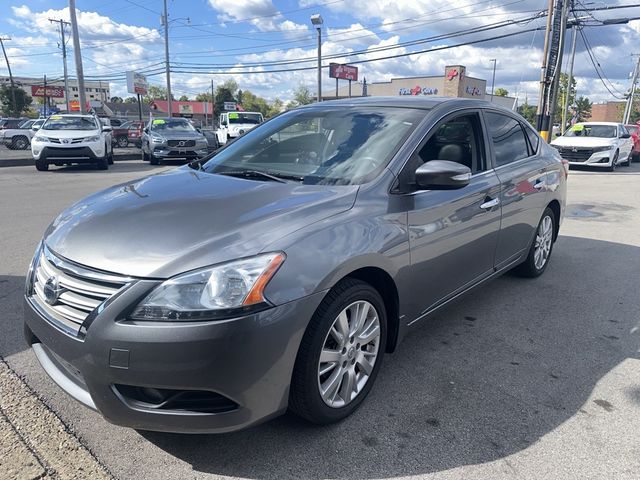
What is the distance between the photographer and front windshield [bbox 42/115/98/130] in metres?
14.3

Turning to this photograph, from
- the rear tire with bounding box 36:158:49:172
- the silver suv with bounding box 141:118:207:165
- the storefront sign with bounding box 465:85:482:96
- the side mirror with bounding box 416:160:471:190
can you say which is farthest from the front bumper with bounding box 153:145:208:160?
the storefront sign with bounding box 465:85:482:96

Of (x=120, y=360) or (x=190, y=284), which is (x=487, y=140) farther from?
(x=120, y=360)

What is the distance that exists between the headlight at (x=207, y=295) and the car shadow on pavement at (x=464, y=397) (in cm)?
80

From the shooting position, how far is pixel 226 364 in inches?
79.3

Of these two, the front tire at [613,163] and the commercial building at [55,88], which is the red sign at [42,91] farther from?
the front tire at [613,163]

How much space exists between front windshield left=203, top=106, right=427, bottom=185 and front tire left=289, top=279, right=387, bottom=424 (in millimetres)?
739

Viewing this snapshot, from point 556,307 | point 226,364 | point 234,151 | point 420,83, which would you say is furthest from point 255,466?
point 420,83

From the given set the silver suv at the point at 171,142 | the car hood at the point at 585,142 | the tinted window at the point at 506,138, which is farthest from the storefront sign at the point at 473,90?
the tinted window at the point at 506,138

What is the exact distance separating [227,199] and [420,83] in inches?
2747

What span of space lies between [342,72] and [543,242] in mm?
47098

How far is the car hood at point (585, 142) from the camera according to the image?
16.3 m

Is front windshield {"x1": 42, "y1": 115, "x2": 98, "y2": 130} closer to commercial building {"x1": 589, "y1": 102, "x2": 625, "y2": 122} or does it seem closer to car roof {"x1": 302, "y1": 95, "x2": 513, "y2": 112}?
car roof {"x1": 302, "y1": 95, "x2": 513, "y2": 112}

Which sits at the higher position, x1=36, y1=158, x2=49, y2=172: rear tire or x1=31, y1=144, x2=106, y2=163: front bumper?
x1=31, y1=144, x2=106, y2=163: front bumper

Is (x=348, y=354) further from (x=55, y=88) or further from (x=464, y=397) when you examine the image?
(x=55, y=88)
